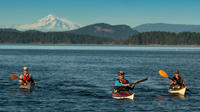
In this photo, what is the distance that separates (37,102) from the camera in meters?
27.5

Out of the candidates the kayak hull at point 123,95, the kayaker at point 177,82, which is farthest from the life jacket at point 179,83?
the kayak hull at point 123,95

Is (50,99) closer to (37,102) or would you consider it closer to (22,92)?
(37,102)

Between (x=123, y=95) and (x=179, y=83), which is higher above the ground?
(x=179, y=83)

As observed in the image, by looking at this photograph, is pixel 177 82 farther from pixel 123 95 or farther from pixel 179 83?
pixel 123 95

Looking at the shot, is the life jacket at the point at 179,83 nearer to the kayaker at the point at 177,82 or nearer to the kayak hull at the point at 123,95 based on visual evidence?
the kayaker at the point at 177,82

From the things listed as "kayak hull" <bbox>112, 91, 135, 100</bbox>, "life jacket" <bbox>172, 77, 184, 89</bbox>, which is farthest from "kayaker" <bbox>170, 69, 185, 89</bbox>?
"kayak hull" <bbox>112, 91, 135, 100</bbox>

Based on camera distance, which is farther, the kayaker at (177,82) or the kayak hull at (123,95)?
the kayaker at (177,82)

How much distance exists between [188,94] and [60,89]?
11398 mm

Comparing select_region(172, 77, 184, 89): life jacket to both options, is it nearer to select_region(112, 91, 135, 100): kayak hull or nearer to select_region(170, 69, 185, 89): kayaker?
select_region(170, 69, 185, 89): kayaker

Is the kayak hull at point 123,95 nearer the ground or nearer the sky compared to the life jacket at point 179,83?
nearer the ground

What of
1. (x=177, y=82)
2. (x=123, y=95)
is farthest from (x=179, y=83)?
(x=123, y=95)

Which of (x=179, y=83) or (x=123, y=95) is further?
(x=179, y=83)

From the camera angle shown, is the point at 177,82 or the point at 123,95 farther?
the point at 177,82

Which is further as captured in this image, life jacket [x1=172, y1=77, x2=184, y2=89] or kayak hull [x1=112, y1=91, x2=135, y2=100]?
life jacket [x1=172, y1=77, x2=184, y2=89]
